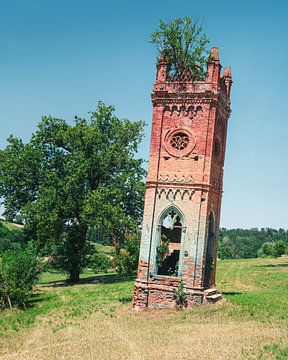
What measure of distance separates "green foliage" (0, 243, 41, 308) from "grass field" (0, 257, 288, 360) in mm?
952

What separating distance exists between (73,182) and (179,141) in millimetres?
11673

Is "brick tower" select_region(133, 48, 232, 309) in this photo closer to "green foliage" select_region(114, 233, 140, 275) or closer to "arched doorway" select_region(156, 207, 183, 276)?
"arched doorway" select_region(156, 207, 183, 276)

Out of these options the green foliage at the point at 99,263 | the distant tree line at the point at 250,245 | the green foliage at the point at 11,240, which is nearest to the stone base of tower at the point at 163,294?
the green foliage at the point at 11,240

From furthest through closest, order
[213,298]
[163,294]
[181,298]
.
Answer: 1. [163,294]
2. [213,298]
3. [181,298]

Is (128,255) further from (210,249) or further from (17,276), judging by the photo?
(210,249)

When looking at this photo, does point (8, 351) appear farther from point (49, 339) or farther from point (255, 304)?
point (255, 304)

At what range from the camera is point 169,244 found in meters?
22.7

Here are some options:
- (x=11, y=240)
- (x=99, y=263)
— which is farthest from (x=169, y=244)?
(x=11, y=240)

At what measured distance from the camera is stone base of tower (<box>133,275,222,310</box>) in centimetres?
1953

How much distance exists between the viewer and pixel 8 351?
51.4ft

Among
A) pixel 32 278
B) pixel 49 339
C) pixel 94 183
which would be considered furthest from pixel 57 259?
pixel 49 339

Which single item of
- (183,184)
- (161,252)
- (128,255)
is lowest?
(128,255)

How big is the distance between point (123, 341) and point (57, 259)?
18.8 meters

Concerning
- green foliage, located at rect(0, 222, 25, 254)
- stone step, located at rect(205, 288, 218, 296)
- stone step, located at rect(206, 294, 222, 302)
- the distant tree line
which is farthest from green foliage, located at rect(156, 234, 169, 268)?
the distant tree line
